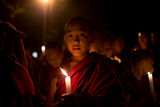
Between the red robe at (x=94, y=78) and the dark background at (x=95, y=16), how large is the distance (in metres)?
13.7

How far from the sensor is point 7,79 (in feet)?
6.98

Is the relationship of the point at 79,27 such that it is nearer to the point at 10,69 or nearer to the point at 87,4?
the point at 10,69

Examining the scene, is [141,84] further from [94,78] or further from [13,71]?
[13,71]

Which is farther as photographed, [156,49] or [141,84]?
[156,49]

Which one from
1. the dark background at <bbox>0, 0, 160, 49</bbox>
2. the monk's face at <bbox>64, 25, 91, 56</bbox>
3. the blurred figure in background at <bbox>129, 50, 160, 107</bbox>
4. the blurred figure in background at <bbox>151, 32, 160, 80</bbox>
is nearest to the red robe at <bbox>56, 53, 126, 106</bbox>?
the monk's face at <bbox>64, 25, 91, 56</bbox>

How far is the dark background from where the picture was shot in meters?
17.9

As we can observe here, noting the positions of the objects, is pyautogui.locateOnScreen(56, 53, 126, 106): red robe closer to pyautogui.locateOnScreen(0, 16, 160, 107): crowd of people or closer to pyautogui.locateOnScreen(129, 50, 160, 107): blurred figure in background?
pyautogui.locateOnScreen(0, 16, 160, 107): crowd of people

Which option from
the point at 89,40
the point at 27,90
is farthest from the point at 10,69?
the point at 89,40

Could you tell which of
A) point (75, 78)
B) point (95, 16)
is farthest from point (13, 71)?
point (95, 16)

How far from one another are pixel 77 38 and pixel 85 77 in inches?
20.9

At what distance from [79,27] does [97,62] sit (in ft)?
1.69

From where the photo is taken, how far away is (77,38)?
279 centimetres

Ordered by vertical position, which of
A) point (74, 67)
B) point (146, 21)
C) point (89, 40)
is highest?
point (146, 21)

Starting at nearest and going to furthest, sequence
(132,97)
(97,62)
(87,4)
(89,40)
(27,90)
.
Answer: (27,90), (97,62), (89,40), (132,97), (87,4)
